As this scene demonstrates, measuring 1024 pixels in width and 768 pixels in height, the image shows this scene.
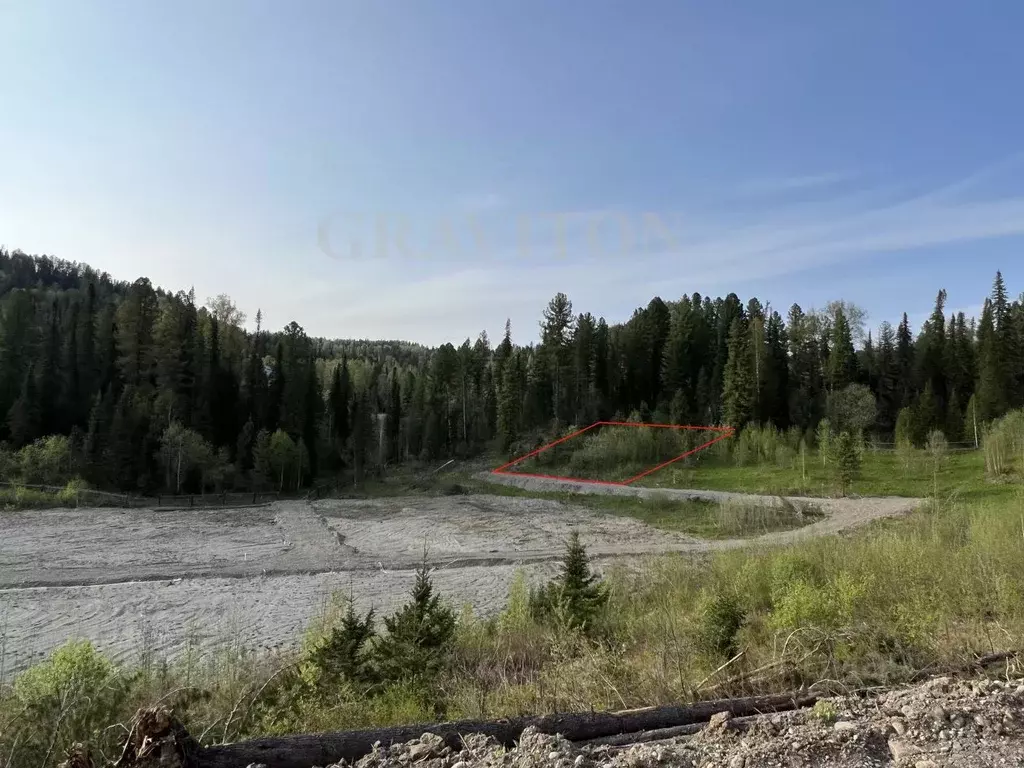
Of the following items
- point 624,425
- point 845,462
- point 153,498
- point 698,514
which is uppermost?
point 624,425

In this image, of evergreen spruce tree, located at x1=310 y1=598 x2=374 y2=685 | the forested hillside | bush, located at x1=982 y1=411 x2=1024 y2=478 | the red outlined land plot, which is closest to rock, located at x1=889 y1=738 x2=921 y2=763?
evergreen spruce tree, located at x1=310 y1=598 x2=374 y2=685

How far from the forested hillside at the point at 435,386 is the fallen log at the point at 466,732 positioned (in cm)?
4535

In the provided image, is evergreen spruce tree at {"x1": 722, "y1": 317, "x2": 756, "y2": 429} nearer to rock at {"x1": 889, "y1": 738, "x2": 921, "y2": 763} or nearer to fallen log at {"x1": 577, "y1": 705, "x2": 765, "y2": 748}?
fallen log at {"x1": 577, "y1": 705, "x2": 765, "y2": 748}

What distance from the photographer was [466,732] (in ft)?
13.0

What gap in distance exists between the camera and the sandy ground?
51.7 feet

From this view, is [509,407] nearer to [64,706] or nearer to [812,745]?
[64,706]

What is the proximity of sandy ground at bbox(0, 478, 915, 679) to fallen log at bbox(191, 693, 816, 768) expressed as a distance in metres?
6.69

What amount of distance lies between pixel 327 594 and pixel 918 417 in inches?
1719

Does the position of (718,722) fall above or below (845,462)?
above

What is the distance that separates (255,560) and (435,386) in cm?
4863

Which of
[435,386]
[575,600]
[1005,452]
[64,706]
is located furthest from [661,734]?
[435,386]

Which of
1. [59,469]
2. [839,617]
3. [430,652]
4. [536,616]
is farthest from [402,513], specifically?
[839,617]

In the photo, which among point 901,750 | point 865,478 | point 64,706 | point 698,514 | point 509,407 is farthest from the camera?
point 509,407

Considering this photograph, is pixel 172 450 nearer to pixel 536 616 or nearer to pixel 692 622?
pixel 536 616
